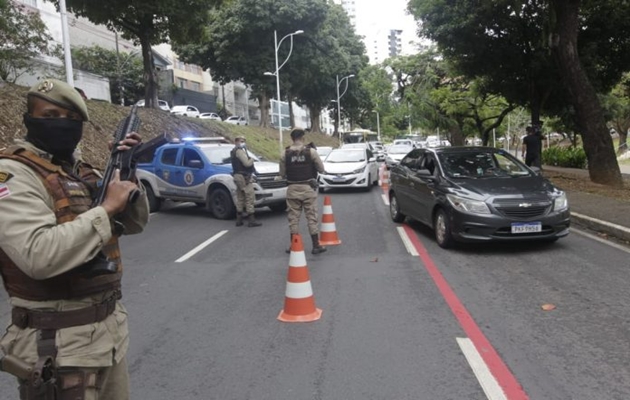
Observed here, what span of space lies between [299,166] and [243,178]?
316cm

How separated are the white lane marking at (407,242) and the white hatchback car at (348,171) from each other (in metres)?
6.88

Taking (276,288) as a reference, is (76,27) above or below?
above

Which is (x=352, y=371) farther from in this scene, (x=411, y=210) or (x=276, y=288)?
(x=411, y=210)

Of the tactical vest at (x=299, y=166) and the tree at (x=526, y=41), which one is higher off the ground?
the tree at (x=526, y=41)

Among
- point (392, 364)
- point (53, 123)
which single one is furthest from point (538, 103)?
point (53, 123)

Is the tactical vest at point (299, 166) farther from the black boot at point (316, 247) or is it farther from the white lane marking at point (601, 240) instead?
the white lane marking at point (601, 240)

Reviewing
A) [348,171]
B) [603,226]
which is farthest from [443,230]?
[348,171]

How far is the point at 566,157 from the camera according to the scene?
1085 inches

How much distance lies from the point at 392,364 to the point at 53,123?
2.89 m

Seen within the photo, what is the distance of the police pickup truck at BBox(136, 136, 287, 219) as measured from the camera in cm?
1176

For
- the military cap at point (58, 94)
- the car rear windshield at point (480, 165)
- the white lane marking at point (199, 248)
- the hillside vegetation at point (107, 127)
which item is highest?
the hillside vegetation at point (107, 127)

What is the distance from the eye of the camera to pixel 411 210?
9695 mm

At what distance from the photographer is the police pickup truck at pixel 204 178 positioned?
38.6 ft

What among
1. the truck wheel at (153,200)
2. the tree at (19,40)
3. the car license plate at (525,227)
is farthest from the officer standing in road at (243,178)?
the tree at (19,40)
